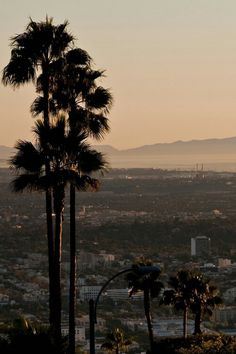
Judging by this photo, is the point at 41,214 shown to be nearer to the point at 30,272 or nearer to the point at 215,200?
the point at 215,200

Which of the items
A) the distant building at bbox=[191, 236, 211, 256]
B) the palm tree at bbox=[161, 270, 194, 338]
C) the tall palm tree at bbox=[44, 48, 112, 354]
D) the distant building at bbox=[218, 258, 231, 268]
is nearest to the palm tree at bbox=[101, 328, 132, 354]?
the palm tree at bbox=[161, 270, 194, 338]

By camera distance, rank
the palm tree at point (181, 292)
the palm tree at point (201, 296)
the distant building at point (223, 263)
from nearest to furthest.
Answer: the palm tree at point (201, 296)
the palm tree at point (181, 292)
the distant building at point (223, 263)

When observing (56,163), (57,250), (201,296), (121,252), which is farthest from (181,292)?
(121,252)

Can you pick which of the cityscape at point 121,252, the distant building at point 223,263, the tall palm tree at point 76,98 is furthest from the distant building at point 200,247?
the tall palm tree at point 76,98

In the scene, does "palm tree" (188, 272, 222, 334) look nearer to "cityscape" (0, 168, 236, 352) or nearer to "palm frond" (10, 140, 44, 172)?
"cityscape" (0, 168, 236, 352)

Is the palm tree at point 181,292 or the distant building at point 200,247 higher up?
the palm tree at point 181,292

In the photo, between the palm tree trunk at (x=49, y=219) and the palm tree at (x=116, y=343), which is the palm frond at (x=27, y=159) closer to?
the palm tree trunk at (x=49, y=219)
